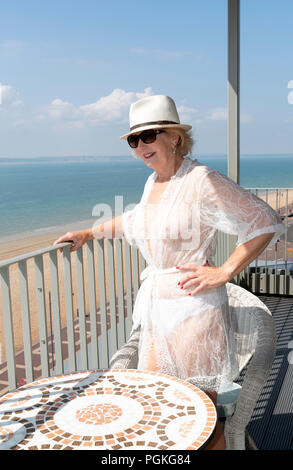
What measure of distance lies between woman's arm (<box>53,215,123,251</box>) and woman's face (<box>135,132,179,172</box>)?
41cm

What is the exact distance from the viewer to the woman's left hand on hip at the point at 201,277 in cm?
153

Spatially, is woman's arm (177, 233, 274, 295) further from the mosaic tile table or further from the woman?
the mosaic tile table

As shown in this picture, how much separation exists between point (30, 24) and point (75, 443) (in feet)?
248

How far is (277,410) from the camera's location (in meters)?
2.80

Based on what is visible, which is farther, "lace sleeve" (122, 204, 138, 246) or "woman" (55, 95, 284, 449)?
"lace sleeve" (122, 204, 138, 246)

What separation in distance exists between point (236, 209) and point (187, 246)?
22 centimetres

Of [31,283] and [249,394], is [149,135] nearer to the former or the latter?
[249,394]

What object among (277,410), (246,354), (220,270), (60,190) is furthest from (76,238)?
(60,190)

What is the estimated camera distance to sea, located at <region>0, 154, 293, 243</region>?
36.2 metres

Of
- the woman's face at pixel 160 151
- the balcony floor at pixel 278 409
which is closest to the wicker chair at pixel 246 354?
the balcony floor at pixel 278 409

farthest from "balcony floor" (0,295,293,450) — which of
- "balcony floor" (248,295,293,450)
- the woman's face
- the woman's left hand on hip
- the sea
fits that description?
the sea

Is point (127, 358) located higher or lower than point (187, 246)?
lower

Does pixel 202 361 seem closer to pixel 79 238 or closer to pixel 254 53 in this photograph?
pixel 79 238

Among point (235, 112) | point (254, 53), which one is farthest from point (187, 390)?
point (254, 53)
